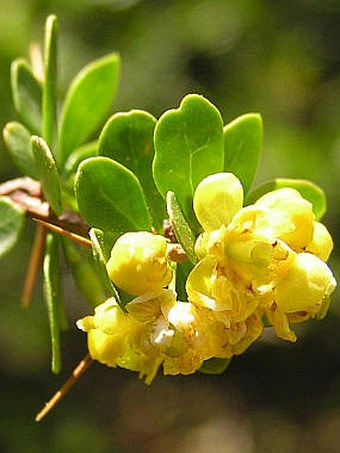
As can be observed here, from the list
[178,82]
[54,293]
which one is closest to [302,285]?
[54,293]

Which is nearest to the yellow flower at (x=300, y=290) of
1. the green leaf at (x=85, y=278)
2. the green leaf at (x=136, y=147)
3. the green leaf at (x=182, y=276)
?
the green leaf at (x=182, y=276)

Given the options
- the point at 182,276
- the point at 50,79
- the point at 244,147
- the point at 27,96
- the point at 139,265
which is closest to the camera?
the point at 139,265

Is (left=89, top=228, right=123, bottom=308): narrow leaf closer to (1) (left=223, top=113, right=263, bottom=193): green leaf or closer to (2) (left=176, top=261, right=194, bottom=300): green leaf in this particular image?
(2) (left=176, top=261, right=194, bottom=300): green leaf

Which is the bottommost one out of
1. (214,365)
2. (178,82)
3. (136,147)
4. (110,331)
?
(178,82)

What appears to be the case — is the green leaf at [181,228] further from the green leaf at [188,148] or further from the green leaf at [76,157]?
the green leaf at [76,157]

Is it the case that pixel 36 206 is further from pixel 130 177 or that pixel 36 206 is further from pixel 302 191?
pixel 302 191

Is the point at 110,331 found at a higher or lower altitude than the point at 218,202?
lower

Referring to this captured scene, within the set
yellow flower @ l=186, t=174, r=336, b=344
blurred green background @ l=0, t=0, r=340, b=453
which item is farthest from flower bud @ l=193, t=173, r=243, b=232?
blurred green background @ l=0, t=0, r=340, b=453
